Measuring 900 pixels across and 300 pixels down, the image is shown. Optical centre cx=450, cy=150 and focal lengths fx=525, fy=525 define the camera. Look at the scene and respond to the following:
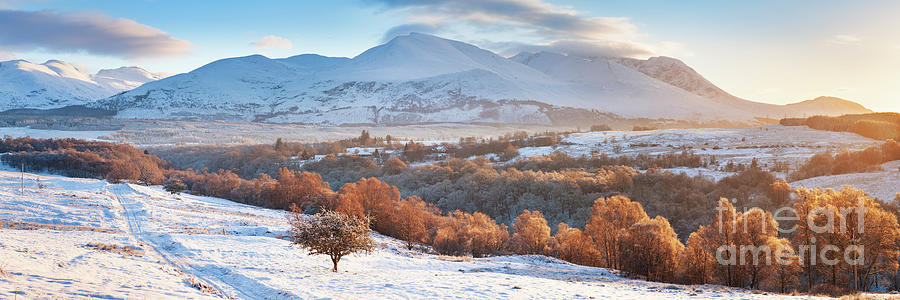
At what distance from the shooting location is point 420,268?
3083 centimetres

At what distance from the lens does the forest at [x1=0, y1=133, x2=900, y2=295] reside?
3192 centimetres

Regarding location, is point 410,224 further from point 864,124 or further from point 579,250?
point 864,124

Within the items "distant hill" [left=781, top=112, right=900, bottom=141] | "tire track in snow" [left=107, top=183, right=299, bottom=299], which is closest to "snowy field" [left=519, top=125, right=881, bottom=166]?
"distant hill" [left=781, top=112, right=900, bottom=141]

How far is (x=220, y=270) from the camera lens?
2559 cm

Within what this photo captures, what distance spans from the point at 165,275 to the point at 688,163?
89.3 m

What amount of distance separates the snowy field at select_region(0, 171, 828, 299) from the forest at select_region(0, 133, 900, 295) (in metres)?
5.99

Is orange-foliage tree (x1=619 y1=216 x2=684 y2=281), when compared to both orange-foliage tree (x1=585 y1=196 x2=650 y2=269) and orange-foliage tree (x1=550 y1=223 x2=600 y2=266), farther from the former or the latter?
orange-foliage tree (x1=550 y1=223 x2=600 y2=266)

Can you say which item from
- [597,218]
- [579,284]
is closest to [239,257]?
[579,284]

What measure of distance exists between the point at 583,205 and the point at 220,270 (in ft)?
208

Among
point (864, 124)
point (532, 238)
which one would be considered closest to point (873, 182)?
point (532, 238)

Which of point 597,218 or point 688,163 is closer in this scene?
point 597,218

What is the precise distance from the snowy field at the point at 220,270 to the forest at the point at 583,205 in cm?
599

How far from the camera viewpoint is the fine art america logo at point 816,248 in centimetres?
3080

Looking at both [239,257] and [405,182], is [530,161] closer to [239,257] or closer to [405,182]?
[405,182]
